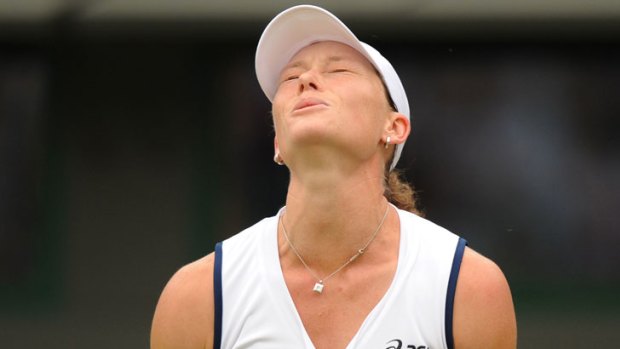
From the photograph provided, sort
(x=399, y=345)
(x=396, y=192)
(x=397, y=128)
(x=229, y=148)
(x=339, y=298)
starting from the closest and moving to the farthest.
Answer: (x=399, y=345) < (x=339, y=298) < (x=397, y=128) < (x=396, y=192) < (x=229, y=148)

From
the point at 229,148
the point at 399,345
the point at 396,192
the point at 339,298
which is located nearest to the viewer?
the point at 399,345

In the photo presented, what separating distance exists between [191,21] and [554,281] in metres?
1.53

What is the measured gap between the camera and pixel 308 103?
2.30 metres

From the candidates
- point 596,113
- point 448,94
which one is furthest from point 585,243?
point 448,94

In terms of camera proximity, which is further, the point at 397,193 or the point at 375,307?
the point at 397,193

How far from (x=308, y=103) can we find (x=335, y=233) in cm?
30

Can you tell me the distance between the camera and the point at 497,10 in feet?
11.8

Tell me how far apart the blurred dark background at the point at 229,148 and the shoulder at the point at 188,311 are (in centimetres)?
129

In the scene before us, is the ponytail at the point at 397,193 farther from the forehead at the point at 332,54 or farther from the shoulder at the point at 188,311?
the shoulder at the point at 188,311

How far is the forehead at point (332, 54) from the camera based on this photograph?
7.97 ft

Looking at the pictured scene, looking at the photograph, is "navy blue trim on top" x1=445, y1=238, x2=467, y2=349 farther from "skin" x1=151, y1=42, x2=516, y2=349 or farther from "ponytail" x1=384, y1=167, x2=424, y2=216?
"ponytail" x1=384, y1=167, x2=424, y2=216

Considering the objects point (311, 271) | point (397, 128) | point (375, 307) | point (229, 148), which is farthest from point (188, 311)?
point (229, 148)

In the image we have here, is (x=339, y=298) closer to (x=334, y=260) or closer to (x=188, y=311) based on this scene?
(x=334, y=260)

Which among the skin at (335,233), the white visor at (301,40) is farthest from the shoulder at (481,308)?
the white visor at (301,40)
